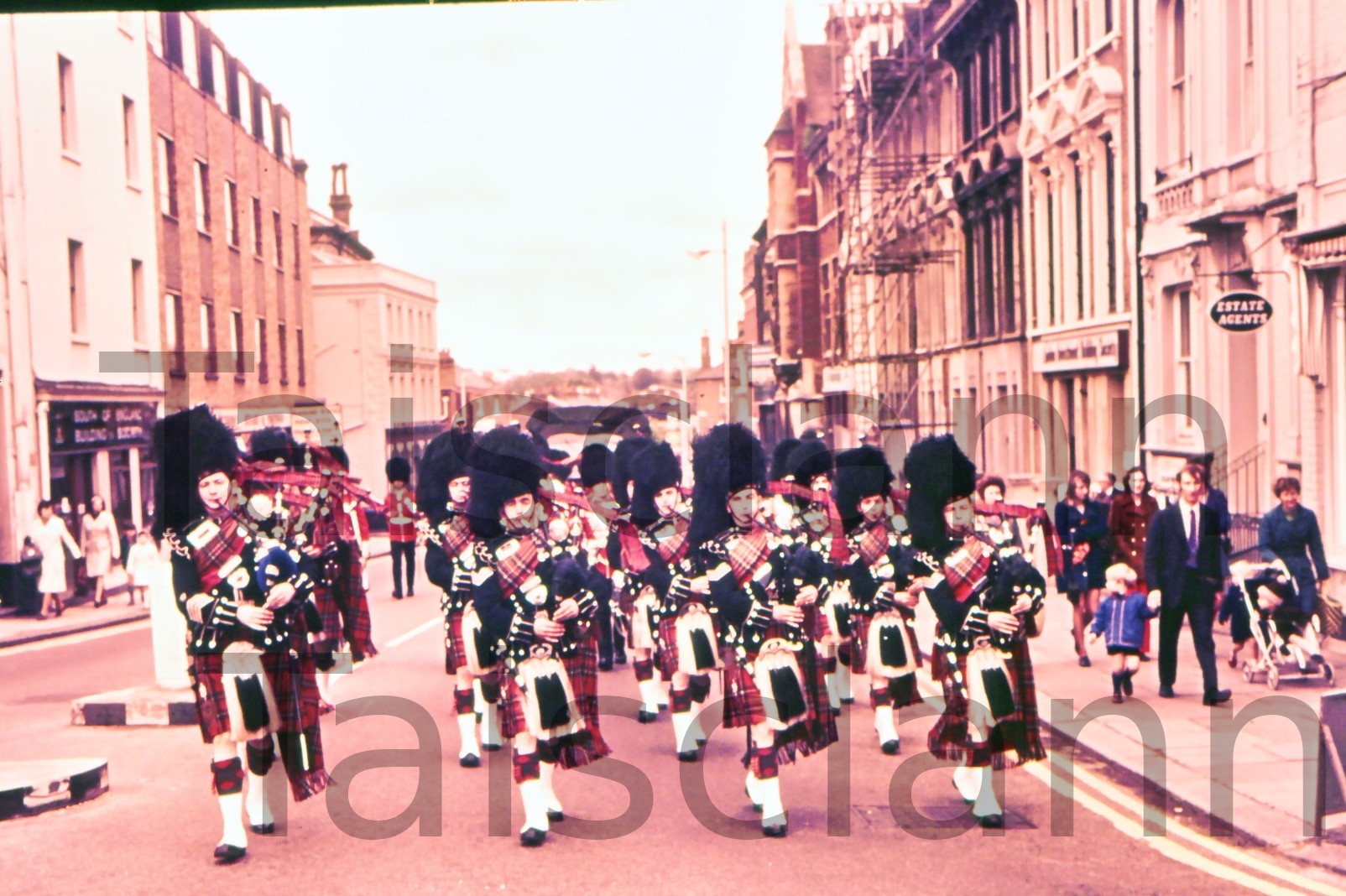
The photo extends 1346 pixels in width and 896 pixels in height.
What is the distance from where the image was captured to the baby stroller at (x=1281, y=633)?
12.1 metres

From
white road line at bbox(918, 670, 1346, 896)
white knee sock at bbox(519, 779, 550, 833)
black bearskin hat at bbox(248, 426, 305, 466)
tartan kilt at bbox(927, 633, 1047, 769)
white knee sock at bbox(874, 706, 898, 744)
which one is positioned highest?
black bearskin hat at bbox(248, 426, 305, 466)

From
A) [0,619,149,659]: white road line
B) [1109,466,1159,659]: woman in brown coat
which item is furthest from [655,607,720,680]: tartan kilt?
[0,619,149,659]: white road line

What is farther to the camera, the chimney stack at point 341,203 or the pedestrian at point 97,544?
the chimney stack at point 341,203

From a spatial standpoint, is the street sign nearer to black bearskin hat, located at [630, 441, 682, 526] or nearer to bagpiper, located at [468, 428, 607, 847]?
black bearskin hat, located at [630, 441, 682, 526]

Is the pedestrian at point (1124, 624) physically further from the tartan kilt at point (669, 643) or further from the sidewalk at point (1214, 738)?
the tartan kilt at point (669, 643)

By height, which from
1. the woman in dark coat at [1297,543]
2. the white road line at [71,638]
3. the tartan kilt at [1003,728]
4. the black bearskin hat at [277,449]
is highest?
the black bearskin hat at [277,449]

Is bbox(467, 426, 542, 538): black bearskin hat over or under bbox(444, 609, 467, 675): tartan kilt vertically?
over

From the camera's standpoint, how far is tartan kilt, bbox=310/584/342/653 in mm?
11367

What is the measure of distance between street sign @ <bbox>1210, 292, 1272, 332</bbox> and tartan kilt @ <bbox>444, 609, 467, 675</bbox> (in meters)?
9.69

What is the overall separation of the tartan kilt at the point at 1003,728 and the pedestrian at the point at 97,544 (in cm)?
1758

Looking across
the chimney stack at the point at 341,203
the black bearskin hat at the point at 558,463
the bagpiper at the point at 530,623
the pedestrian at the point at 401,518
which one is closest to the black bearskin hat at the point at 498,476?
the bagpiper at the point at 530,623

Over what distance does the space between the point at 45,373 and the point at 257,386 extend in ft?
40.3

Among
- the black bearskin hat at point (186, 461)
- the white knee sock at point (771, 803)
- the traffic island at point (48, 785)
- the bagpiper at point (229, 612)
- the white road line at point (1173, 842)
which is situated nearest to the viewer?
the white road line at point (1173, 842)

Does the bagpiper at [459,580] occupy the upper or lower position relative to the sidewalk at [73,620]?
upper
